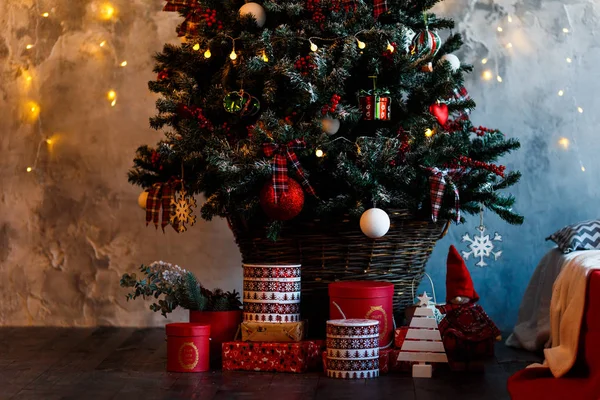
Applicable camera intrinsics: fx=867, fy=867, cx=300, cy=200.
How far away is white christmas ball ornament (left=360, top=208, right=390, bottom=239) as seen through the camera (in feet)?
8.82

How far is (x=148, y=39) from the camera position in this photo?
3861 mm

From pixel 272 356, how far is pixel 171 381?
336 millimetres

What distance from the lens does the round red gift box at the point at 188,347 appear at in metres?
2.76

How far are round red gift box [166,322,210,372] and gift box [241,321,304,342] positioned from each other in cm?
14

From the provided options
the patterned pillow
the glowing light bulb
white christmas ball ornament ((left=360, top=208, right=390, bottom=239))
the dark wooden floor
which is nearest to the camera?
the dark wooden floor

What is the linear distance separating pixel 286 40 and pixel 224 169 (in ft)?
1.62

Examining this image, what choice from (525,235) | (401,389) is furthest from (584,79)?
(401,389)

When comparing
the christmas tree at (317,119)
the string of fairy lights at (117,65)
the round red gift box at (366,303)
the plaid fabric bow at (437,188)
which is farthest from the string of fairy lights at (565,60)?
the round red gift box at (366,303)

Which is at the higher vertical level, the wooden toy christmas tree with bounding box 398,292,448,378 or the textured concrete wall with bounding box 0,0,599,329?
the textured concrete wall with bounding box 0,0,599,329

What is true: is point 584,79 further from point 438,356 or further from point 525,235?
point 438,356

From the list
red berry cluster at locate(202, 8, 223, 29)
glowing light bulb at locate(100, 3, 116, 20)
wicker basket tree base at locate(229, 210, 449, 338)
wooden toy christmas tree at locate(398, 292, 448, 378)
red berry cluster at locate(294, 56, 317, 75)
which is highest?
glowing light bulb at locate(100, 3, 116, 20)

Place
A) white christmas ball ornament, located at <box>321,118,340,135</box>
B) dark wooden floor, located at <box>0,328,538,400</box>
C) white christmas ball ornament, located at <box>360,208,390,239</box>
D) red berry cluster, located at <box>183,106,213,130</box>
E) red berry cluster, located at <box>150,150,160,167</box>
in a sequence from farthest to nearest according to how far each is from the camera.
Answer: red berry cluster, located at <box>150,150,160,167</box>
red berry cluster, located at <box>183,106,213,130</box>
white christmas ball ornament, located at <box>321,118,340,135</box>
white christmas ball ornament, located at <box>360,208,390,239</box>
dark wooden floor, located at <box>0,328,538,400</box>

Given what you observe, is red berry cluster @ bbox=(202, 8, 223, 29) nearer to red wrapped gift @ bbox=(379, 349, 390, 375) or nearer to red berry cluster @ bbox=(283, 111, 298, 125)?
red berry cluster @ bbox=(283, 111, 298, 125)

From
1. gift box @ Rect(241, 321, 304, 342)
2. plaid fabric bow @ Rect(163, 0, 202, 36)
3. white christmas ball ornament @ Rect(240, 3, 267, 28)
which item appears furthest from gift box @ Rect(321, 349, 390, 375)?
plaid fabric bow @ Rect(163, 0, 202, 36)
